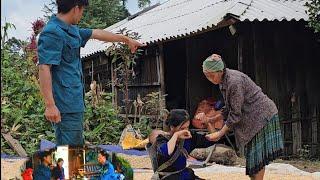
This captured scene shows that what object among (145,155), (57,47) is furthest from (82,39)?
(145,155)

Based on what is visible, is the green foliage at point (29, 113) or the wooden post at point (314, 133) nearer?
the green foliage at point (29, 113)

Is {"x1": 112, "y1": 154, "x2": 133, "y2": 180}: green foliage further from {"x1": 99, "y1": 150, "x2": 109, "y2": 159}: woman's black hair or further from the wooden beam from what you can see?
the wooden beam

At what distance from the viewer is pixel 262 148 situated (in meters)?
3.92

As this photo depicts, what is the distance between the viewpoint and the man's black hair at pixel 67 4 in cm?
245

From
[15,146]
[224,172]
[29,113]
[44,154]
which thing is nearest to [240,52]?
[224,172]

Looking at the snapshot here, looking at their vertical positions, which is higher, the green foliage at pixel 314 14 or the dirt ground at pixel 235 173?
the green foliage at pixel 314 14

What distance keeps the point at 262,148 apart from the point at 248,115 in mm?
279

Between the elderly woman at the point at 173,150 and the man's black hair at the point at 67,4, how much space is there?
1258mm

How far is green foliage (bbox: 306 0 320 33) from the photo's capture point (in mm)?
8036

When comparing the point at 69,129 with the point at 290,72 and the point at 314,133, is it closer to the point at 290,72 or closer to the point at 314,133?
the point at 290,72

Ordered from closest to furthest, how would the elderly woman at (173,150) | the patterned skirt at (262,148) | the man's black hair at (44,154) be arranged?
the man's black hair at (44,154), the elderly woman at (173,150), the patterned skirt at (262,148)

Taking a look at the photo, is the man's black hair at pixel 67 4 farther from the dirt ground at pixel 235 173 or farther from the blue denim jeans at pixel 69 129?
the dirt ground at pixel 235 173

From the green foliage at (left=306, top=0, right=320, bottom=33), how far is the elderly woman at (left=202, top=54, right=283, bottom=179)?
4481 millimetres

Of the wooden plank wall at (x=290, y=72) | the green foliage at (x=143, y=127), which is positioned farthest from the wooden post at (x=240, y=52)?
the green foliage at (x=143, y=127)
